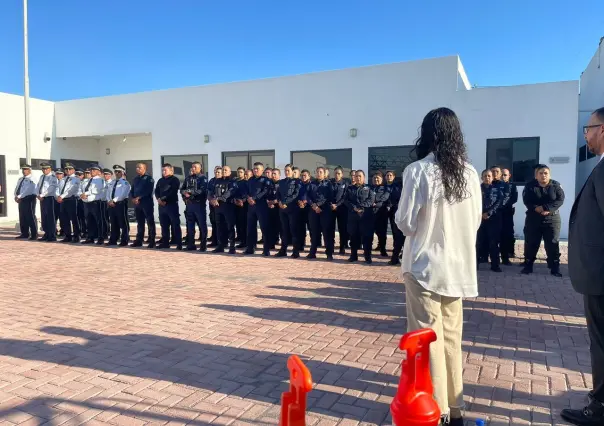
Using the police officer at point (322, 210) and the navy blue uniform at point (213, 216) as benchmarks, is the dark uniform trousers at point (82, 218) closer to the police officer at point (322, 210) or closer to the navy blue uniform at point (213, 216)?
the navy blue uniform at point (213, 216)

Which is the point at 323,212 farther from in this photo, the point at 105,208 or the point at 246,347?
the point at 105,208

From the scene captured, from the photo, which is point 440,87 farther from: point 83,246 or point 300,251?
point 83,246

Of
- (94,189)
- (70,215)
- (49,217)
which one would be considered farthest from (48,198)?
(94,189)

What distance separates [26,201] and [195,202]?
5660 millimetres

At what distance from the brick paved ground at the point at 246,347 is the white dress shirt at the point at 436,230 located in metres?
1.03

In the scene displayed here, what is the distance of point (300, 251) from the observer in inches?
416

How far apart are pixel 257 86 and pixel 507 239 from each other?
30.7 feet

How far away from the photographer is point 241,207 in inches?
434

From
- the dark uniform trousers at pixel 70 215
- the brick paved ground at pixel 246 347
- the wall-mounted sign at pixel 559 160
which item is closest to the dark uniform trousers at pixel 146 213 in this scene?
the dark uniform trousers at pixel 70 215

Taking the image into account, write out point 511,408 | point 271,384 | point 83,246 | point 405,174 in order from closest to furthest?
point 405,174 → point 511,408 → point 271,384 → point 83,246

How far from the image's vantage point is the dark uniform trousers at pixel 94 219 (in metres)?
11.8

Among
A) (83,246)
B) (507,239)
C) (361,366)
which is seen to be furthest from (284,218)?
(361,366)

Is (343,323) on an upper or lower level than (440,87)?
lower

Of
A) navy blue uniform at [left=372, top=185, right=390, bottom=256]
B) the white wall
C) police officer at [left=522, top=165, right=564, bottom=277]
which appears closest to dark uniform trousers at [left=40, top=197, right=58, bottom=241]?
navy blue uniform at [left=372, top=185, right=390, bottom=256]
